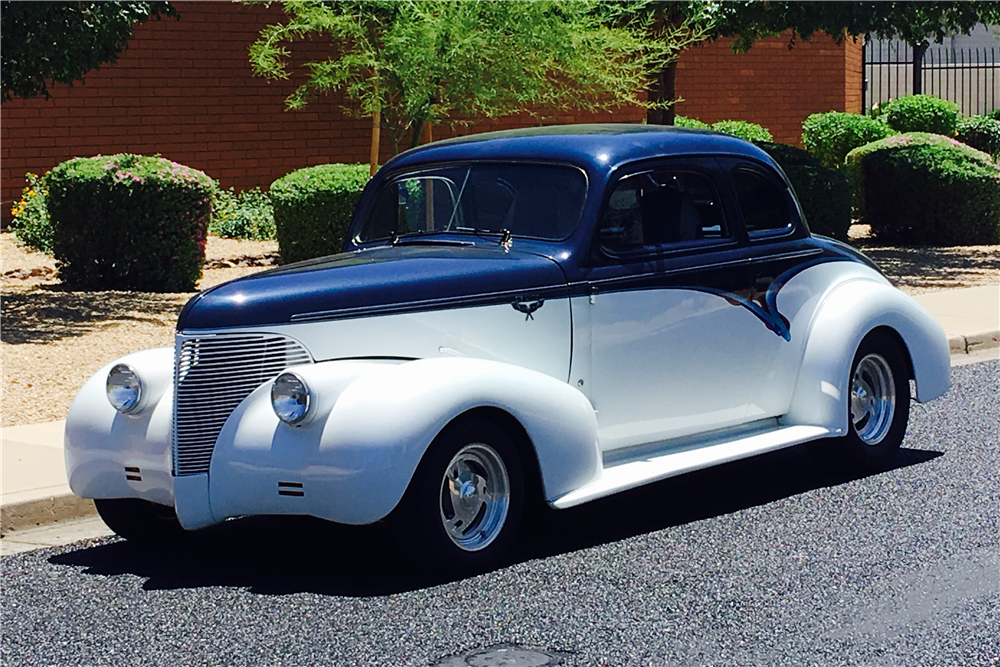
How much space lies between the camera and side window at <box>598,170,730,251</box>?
7289 millimetres

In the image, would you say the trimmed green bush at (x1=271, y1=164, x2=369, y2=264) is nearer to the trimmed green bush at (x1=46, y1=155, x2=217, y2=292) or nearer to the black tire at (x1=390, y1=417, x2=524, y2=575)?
the trimmed green bush at (x1=46, y1=155, x2=217, y2=292)

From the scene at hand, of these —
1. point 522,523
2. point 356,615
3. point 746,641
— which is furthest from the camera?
point 522,523

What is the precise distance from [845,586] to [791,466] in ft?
8.74

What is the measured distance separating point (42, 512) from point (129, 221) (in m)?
7.66

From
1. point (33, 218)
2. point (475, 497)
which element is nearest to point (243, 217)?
point (33, 218)

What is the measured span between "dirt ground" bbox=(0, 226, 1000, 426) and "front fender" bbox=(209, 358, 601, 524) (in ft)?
13.6

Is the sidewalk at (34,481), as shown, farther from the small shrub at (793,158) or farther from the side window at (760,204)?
the small shrub at (793,158)

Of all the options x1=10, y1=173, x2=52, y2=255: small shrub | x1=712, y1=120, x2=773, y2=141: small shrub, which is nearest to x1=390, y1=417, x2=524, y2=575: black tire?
x1=10, y1=173, x2=52, y2=255: small shrub

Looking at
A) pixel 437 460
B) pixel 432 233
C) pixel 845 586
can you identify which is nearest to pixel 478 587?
pixel 437 460

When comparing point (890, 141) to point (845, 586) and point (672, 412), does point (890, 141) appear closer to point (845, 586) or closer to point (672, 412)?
point (672, 412)

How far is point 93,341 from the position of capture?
40.5 feet

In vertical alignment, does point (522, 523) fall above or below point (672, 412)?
below

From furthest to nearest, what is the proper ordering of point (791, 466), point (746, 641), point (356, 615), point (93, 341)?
point (93, 341), point (791, 466), point (356, 615), point (746, 641)

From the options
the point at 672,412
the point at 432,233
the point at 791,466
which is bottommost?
the point at 791,466
